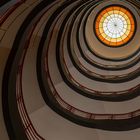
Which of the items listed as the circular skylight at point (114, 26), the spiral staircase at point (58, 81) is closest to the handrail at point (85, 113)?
the spiral staircase at point (58, 81)

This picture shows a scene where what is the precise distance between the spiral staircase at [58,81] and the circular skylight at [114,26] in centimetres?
80

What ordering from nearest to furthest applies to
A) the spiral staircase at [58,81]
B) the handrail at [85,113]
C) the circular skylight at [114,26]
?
1. the spiral staircase at [58,81]
2. the handrail at [85,113]
3. the circular skylight at [114,26]

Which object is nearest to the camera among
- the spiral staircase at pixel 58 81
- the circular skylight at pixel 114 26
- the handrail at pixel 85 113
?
the spiral staircase at pixel 58 81

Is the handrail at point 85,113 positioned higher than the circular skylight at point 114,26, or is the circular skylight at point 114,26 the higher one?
the circular skylight at point 114,26

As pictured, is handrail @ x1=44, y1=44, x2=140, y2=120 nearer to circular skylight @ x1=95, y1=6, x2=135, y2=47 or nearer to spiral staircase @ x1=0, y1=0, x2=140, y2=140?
spiral staircase @ x1=0, y1=0, x2=140, y2=140

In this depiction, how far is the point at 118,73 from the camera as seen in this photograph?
49.1 feet

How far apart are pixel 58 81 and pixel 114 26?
8.85 meters

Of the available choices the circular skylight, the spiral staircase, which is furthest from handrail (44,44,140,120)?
the circular skylight

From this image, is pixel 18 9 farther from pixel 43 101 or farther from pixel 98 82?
pixel 98 82

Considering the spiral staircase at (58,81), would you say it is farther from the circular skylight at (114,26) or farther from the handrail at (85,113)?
the circular skylight at (114,26)

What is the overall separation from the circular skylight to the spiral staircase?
0.80 m

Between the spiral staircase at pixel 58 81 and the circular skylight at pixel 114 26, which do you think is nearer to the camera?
the spiral staircase at pixel 58 81

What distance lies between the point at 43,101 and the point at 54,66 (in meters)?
2.55

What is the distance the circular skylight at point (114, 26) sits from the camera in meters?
17.8
